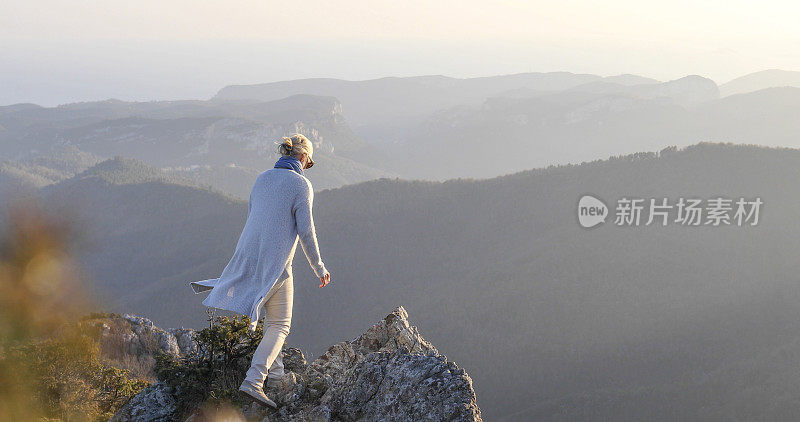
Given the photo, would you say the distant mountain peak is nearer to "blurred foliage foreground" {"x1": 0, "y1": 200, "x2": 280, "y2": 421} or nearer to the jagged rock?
"blurred foliage foreground" {"x1": 0, "y1": 200, "x2": 280, "y2": 421}

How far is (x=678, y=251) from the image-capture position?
8669 centimetres

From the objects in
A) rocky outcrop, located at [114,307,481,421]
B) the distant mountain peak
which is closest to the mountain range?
rocky outcrop, located at [114,307,481,421]

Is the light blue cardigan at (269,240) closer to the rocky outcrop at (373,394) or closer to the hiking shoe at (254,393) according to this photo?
the hiking shoe at (254,393)

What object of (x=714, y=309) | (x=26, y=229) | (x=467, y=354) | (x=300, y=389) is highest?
(x=26, y=229)

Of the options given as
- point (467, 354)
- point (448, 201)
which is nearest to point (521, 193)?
point (448, 201)

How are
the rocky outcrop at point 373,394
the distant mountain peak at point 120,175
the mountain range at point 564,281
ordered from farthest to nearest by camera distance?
the distant mountain peak at point 120,175 < the mountain range at point 564,281 < the rocky outcrop at point 373,394

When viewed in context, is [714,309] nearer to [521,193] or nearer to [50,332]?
[521,193]

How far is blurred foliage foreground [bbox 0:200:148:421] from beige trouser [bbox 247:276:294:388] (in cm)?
289

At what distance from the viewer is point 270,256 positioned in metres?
7.12

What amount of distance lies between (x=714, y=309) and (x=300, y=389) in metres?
79.8

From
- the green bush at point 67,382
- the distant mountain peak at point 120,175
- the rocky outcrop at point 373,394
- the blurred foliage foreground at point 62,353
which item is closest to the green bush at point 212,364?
the blurred foliage foreground at point 62,353

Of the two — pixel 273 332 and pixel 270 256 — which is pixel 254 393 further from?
pixel 270 256

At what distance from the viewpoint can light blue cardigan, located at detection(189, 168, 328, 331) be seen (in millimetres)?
7105

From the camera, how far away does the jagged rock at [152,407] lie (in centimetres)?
737
